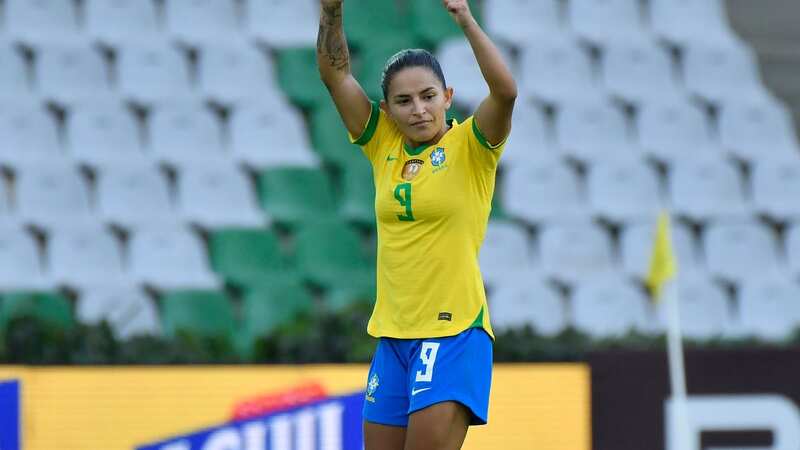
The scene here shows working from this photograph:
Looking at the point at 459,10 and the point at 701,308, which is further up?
the point at 459,10

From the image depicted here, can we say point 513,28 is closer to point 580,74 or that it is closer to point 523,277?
point 580,74

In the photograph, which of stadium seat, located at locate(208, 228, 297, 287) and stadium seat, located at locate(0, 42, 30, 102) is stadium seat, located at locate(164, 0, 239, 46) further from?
stadium seat, located at locate(208, 228, 297, 287)

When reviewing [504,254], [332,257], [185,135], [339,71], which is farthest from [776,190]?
[339,71]

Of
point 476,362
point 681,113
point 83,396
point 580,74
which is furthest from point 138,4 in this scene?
point 476,362

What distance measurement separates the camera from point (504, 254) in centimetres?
1006

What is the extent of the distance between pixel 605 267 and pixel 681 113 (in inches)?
71.3

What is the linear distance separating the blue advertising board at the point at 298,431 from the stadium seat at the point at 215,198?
4012mm

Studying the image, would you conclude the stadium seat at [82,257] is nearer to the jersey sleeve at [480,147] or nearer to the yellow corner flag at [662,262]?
the yellow corner flag at [662,262]

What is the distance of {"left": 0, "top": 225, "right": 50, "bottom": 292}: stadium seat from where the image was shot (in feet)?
30.3

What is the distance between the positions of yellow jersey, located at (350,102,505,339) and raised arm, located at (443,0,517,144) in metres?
0.07

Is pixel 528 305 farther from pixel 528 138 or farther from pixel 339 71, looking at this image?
Result: pixel 339 71

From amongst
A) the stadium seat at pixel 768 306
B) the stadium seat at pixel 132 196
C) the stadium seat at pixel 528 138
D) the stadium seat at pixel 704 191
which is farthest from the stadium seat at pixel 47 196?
the stadium seat at pixel 768 306

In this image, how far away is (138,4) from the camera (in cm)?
1088

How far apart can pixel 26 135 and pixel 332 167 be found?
2.43 m
